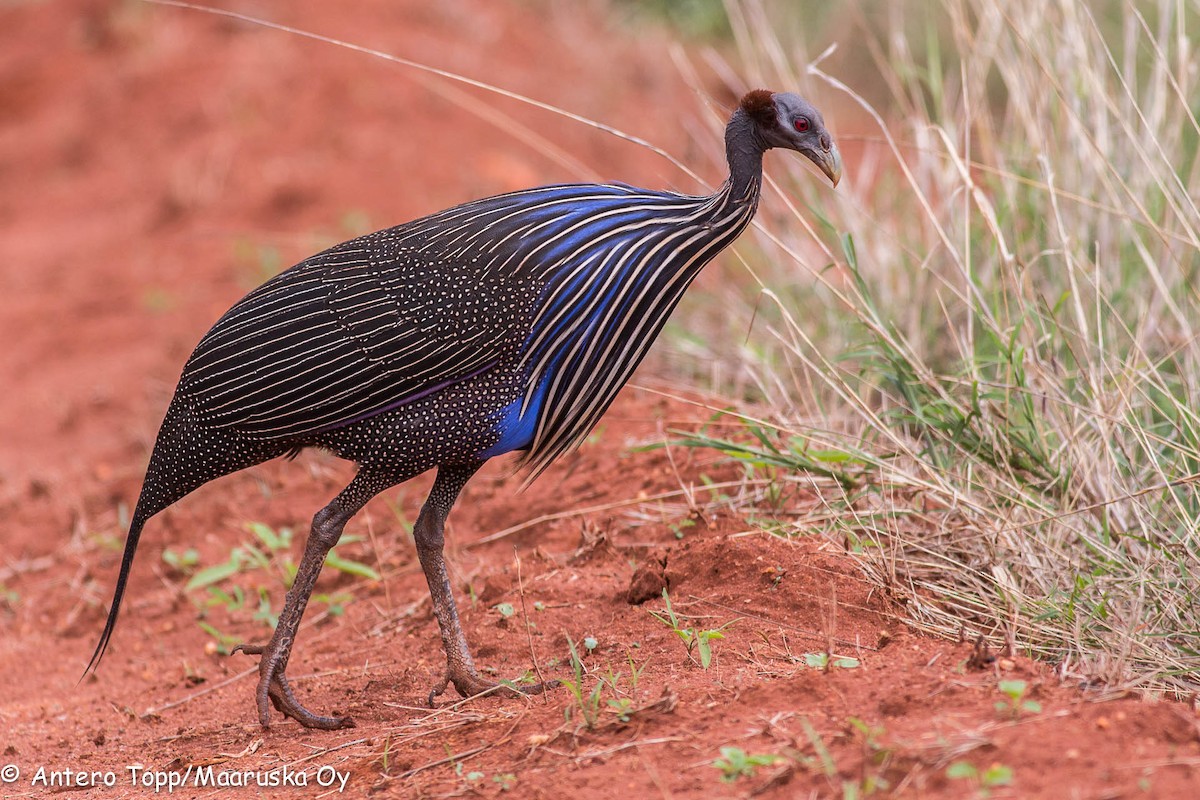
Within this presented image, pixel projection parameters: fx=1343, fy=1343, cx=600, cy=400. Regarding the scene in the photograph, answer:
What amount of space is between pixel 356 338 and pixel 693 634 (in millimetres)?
1066

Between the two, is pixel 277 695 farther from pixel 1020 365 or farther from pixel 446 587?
pixel 1020 365

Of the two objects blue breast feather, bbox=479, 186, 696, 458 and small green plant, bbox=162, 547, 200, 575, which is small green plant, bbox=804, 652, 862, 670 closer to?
blue breast feather, bbox=479, 186, 696, 458

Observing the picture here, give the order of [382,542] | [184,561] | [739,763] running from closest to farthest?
[739,763]
[382,542]
[184,561]

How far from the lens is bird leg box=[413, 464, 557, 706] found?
3.37 m

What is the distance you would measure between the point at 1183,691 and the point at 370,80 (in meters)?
7.26

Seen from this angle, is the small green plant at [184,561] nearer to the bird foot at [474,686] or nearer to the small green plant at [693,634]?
the bird foot at [474,686]

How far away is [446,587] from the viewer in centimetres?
347

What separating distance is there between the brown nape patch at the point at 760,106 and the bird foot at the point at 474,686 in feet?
4.76

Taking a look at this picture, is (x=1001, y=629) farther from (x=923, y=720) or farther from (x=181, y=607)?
(x=181, y=607)

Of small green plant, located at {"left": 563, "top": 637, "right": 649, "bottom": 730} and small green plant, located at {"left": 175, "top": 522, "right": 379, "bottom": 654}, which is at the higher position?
small green plant, located at {"left": 563, "top": 637, "right": 649, "bottom": 730}

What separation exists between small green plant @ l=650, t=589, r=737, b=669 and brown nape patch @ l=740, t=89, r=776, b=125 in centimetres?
118

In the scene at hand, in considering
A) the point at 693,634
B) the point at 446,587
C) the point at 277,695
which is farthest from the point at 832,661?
the point at 277,695

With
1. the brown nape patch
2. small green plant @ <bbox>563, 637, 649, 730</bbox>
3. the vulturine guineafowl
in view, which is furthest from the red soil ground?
the brown nape patch

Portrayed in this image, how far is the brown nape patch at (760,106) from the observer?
126 inches
